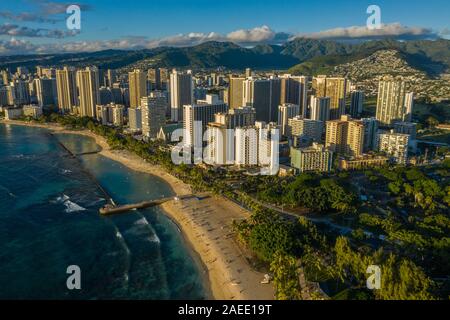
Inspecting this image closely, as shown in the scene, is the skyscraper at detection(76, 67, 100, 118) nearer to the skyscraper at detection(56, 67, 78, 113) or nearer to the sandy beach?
the skyscraper at detection(56, 67, 78, 113)

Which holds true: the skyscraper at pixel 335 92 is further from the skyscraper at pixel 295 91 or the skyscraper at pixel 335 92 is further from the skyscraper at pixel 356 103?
the skyscraper at pixel 356 103

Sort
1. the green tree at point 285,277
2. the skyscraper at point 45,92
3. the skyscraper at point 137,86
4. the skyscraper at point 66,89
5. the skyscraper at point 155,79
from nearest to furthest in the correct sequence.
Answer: the green tree at point 285,277 → the skyscraper at point 137,86 → the skyscraper at point 66,89 → the skyscraper at point 45,92 → the skyscraper at point 155,79

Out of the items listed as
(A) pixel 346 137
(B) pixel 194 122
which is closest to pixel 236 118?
(B) pixel 194 122

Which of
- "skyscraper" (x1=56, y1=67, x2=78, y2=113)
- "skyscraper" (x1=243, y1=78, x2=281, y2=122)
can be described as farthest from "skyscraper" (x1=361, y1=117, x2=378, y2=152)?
"skyscraper" (x1=56, y1=67, x2=78, y2=113)

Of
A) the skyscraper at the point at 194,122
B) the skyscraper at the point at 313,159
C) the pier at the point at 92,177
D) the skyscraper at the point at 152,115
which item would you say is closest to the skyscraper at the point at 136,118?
the skyscraper at the point at 152,115

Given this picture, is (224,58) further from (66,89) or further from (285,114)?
(285,114)
